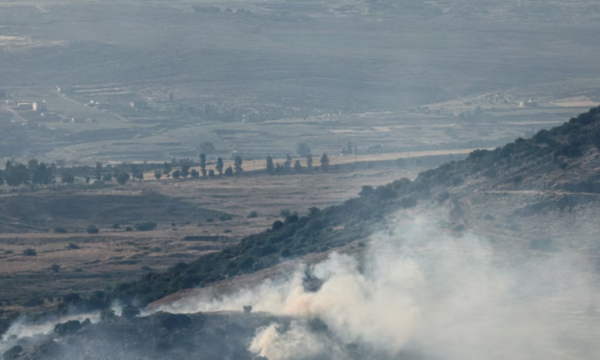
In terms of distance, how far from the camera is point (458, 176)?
71.5m

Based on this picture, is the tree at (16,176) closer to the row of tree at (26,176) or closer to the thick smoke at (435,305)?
the row of tree at (26,176)

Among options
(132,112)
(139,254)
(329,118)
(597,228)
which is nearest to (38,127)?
(132,112)

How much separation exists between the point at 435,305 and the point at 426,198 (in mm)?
20749

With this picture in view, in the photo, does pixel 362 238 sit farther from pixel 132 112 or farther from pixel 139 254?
pixel 132 112

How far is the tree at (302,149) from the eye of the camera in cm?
14994

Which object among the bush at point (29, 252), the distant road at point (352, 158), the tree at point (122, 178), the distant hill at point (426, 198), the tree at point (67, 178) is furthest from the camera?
the distant road at point (352, 158)

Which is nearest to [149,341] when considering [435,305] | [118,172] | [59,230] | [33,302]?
[435,305]

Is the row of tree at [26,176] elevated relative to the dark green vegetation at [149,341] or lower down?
elevated

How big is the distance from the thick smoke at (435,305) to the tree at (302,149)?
92633 mm

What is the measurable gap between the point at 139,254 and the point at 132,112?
12409 cm

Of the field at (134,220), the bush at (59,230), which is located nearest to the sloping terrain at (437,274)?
the field at (134,220)

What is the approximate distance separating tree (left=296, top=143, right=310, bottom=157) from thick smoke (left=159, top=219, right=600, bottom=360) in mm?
92633

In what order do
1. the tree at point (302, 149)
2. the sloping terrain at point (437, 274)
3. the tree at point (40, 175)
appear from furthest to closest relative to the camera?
the tree at point (302, 149), the tree at point (40, 175), the sloping terrain at point (437, 274)

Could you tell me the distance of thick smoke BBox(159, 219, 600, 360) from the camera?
43.4m
